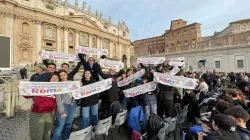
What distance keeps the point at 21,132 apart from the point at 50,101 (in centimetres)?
227

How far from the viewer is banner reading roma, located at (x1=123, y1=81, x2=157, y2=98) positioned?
14.7ft

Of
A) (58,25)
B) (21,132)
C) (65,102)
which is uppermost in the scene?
(58,25)

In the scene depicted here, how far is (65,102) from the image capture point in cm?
353

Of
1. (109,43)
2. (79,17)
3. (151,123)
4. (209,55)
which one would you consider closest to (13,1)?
(79,17)

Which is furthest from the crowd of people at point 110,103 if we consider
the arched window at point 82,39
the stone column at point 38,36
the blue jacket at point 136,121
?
the arched window at point 82,39

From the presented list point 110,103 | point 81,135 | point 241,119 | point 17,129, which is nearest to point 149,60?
point 110,103

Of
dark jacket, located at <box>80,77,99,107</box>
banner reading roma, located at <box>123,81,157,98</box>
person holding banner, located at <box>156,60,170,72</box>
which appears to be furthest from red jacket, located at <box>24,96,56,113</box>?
person holding banner, located at <box>156,60,170,72</box>

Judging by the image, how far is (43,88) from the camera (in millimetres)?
3070

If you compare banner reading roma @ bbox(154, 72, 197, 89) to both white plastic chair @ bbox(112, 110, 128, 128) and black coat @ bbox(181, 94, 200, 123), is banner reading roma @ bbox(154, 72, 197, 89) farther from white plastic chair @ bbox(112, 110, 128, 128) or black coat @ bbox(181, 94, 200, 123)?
white plastic chair @ bbox(112, 110, 128, 128)

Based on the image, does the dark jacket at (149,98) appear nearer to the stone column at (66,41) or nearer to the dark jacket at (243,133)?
the dark jacket at (243,133)

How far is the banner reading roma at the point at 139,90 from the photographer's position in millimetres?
4477

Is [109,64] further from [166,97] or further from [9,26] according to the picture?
[9,26]

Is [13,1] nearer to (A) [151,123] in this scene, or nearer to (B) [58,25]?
(B) [58,25]

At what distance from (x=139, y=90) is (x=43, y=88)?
108 inches
